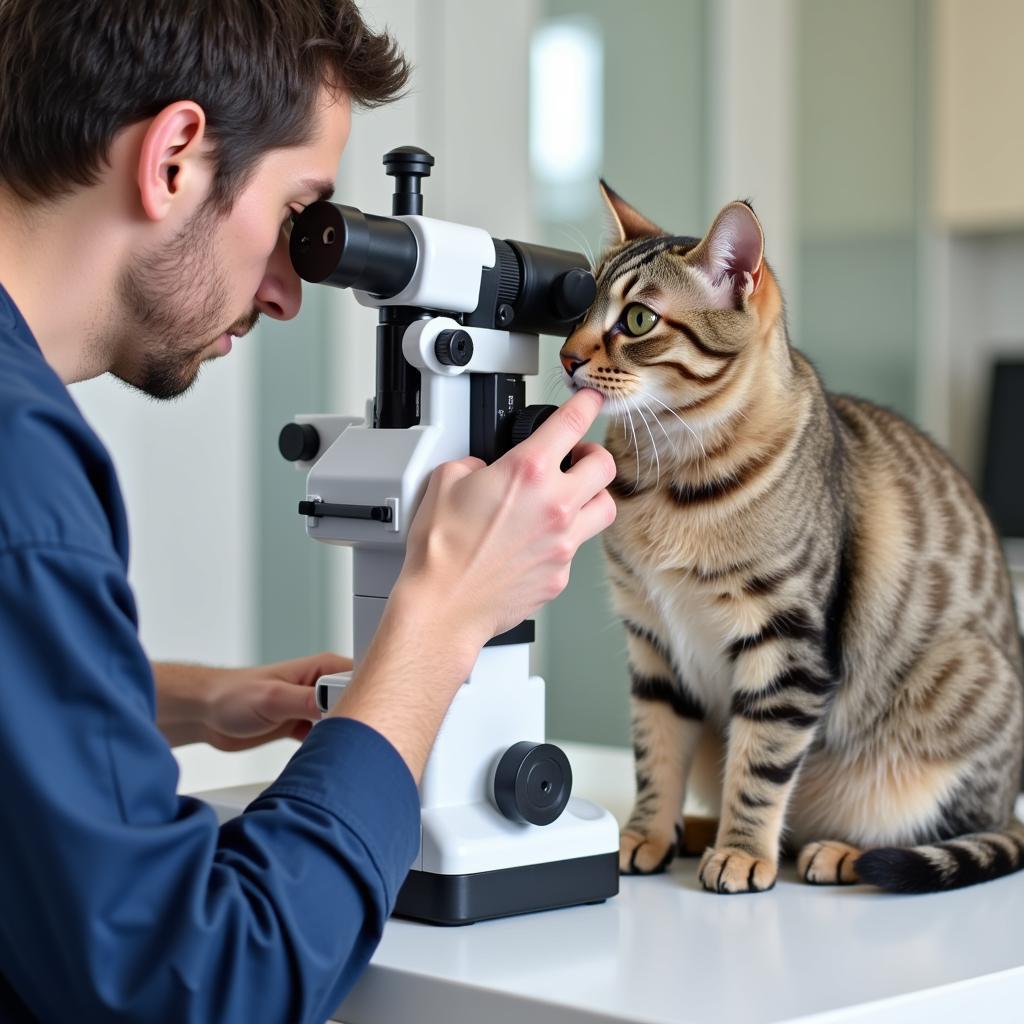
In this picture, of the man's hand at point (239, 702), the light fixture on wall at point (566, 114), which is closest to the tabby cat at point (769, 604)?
the man's hand at point (239, 702)

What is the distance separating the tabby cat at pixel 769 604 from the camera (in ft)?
3.64

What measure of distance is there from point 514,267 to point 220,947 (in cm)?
55

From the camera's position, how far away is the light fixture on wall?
10.4 ft

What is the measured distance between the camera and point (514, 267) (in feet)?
3.27

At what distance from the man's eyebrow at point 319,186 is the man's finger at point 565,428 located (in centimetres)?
25

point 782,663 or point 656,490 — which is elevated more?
point 656,490

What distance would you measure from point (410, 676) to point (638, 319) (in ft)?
1.67

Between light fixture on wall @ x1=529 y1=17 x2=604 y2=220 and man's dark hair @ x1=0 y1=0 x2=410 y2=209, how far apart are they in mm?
2306

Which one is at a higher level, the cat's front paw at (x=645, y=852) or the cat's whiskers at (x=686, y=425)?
the cat's whiskers at (x=686, y=425)

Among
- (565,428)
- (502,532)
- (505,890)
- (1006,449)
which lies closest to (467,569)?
(502,532)

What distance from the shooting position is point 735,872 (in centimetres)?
103

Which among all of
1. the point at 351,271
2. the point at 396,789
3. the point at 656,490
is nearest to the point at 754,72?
the point at 656,490

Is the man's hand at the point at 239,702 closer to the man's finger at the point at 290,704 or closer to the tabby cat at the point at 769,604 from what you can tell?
the man's finger at the point at 290,704

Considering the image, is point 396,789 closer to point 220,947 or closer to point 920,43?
point 220,947
